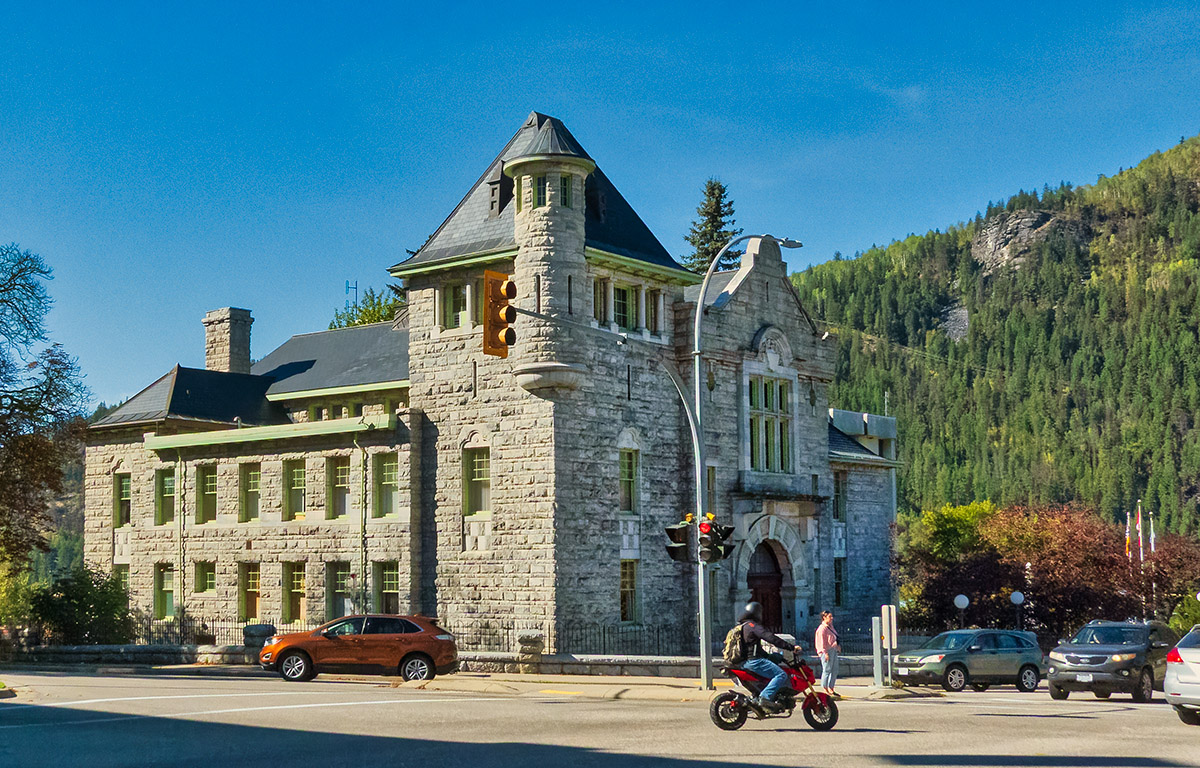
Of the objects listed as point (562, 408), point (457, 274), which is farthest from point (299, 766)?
point (457, 274)

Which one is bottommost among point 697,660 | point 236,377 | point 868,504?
point 697,660

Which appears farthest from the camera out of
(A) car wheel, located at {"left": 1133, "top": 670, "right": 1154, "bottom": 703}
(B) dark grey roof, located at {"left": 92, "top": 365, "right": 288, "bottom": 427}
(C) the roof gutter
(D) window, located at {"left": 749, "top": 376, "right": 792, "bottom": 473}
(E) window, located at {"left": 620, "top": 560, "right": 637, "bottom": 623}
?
(B) dark grey roof, located at {"left": 92, "top": 365, "right": 288, "bottom": 427}

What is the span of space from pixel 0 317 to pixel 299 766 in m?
30.9

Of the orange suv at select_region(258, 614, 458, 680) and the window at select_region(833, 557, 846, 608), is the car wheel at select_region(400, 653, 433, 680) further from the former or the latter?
the window at select_region(833, 557, 846, 608)

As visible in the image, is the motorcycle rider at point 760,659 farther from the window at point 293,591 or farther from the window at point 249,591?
the window at point 249,591

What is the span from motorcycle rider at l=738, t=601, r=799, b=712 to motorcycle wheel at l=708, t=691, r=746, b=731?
22 cm

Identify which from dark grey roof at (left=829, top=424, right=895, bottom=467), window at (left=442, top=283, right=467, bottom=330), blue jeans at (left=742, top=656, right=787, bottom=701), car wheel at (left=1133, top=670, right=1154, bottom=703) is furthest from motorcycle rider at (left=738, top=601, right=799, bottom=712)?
dark grey roof at (left=829, top=424, right=895, bottom=467)

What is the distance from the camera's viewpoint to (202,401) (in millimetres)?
43375

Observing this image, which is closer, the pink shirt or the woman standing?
the woman standing

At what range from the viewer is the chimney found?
48.0 meters

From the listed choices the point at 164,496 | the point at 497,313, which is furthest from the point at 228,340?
the point at 497,313

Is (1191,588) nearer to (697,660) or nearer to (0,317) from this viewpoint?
(697,660)

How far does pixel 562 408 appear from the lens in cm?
3350

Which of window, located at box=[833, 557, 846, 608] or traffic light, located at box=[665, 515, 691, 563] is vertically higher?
traffic light, located at box=[665, 515, 691, 563]
